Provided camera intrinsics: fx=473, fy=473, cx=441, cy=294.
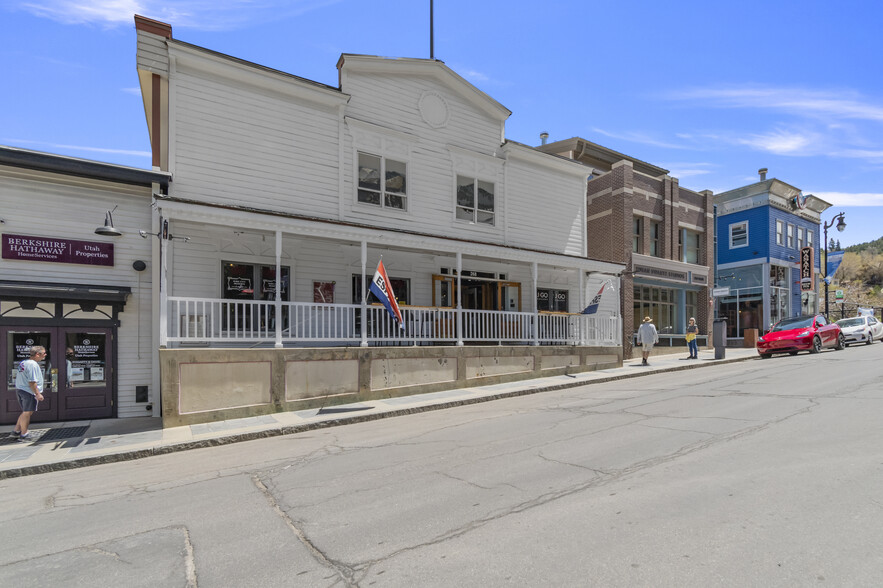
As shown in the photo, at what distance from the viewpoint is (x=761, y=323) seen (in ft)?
96.8

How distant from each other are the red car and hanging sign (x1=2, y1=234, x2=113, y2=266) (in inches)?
897

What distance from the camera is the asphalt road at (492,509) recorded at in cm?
331

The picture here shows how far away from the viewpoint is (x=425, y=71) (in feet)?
49.3

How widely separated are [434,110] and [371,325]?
756 centimetres

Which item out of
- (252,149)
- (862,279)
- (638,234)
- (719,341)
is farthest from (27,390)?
(862,279)

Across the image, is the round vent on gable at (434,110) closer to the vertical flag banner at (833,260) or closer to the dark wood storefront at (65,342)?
the dark wood storefront at (65,342)

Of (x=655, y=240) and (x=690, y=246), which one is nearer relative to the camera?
(x=655, y=240)

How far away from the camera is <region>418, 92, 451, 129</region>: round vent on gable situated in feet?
49.5

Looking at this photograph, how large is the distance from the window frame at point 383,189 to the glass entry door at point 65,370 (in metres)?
7.16

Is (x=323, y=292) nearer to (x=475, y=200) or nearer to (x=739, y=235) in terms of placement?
(x=475, y=200)

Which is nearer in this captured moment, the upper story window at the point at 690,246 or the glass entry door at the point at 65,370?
the glass entry door at the point at 65,370

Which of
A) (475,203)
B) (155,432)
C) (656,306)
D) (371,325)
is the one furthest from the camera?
(656,306)

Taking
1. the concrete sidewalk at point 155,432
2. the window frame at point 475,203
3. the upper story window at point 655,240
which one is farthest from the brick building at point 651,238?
the concrete sidewalk at point 155,432

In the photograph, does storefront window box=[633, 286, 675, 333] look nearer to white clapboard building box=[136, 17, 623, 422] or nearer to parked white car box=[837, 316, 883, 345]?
white clapboard building box=[136, 17, 623, 422]
